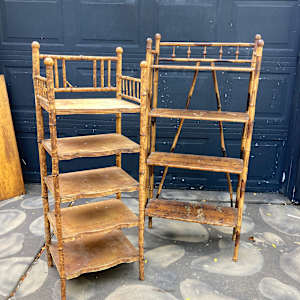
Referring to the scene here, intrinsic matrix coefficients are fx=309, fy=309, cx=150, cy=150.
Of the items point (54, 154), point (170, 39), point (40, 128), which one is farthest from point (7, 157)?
point (170, 39)

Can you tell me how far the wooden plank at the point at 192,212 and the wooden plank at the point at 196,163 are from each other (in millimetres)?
398

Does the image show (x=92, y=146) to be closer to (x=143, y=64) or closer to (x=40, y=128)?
(x=40, y=128)

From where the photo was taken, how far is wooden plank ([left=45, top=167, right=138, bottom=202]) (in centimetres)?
198

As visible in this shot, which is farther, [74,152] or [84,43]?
[84,43]

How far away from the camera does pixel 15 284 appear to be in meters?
2.17

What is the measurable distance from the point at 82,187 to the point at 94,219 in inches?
10.5

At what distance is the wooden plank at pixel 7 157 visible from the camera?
134 inches

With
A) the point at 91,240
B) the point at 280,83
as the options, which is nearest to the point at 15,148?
the point at 91,240

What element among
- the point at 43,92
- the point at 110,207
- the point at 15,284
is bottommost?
the point at 15,284

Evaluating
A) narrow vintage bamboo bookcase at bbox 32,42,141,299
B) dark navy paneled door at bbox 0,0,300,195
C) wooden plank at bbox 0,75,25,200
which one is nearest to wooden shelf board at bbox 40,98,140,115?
narrow vintage bamboo bookcase at bbox 32,42,141,299

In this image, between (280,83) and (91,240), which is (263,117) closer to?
(280,83)

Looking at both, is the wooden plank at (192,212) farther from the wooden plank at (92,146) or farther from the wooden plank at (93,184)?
the wooden plank at (92,146)

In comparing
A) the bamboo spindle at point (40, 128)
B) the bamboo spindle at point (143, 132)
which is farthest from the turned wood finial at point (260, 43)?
the bamboo spindle at point (40, 128)

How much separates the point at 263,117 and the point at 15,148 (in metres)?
A: 2.84
